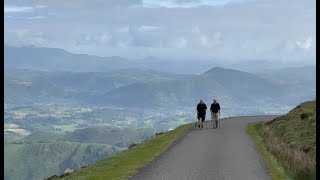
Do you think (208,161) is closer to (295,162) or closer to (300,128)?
(295,162)

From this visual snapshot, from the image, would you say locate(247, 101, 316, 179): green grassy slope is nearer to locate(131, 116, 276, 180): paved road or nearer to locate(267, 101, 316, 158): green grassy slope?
locate(267, 101, 316, 158): green grassy slope

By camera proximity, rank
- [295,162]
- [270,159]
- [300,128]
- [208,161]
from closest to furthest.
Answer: [295,162] → [208,161] → [270,159] → [300,128]

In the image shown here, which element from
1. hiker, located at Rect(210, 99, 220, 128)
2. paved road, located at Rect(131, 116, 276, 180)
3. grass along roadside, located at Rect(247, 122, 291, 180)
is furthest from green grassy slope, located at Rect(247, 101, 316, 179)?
hiker, located at Rect(210, 99, 220, 128)

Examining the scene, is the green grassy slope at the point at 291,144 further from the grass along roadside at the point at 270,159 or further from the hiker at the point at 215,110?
the hiker at the point at 215,110

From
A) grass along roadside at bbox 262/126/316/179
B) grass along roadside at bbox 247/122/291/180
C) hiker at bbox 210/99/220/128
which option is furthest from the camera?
hiker at bbox 210/99/220/128

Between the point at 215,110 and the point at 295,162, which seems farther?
the point at 215,110

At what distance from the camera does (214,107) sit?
47.3m

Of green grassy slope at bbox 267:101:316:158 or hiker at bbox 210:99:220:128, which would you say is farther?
hiker at bbox 210:99:220:128

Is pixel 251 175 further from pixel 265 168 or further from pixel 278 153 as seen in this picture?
pixel 278 153

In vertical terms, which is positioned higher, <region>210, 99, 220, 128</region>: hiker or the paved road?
<region>210, 99, 220, 128</region>: hiker

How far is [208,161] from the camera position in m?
26.1

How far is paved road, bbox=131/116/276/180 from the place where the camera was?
21438 millimetres

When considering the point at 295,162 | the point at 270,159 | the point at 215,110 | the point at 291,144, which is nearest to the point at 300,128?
the point at 291,144
